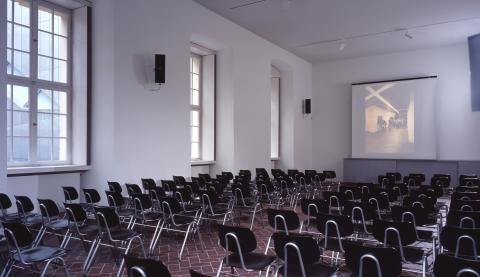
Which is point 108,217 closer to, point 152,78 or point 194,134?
point 152,78

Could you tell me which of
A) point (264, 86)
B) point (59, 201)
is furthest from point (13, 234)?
point (264, 86)

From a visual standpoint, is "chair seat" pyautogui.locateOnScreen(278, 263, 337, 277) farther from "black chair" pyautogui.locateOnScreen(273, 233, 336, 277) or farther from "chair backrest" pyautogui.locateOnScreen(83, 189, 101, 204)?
"chair backrest" pyautogui.locateOnScreen(83, 189, 101, 204)

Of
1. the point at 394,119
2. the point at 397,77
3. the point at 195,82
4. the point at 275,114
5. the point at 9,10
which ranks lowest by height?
the point at 394,119

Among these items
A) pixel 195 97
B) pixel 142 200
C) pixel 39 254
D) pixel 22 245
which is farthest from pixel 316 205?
pixel 195 97

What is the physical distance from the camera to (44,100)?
21.1ft

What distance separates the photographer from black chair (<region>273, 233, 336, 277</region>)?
2693mm

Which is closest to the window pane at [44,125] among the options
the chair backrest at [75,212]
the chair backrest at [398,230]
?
the chair backrest at [75,212]

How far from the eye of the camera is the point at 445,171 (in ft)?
36.1

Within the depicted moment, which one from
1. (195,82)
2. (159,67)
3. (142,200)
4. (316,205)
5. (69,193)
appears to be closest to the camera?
→ (316,205)

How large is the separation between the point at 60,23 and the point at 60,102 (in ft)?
4.83

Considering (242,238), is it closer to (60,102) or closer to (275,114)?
(60,102)

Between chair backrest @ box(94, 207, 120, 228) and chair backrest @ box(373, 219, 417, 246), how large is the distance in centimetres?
254

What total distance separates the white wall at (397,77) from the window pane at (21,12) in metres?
10.2

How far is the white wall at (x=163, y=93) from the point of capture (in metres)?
6.64
